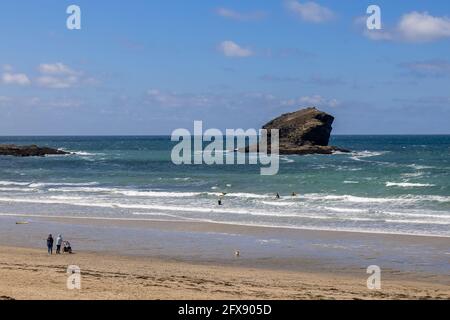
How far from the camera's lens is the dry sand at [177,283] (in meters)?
15.9

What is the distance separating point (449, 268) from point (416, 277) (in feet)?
7.08

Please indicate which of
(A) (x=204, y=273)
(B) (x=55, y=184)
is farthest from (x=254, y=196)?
(A) (x=204, y=273)

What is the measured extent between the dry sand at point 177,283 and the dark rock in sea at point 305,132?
84177 millimetres

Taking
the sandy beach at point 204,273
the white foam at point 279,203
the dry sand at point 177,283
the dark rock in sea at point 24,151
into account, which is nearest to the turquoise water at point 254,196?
the white foam at point 279,203

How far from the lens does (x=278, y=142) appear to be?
109312mm

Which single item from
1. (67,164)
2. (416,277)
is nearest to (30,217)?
(416,277)

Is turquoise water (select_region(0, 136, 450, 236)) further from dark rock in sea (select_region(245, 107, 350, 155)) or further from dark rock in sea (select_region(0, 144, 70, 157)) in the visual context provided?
dark rock in sea (select_region(0, 144, 70, 157))

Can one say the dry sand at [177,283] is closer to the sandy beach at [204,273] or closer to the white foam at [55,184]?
the sandy beach at [204,273]

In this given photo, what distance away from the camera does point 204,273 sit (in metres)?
20.1

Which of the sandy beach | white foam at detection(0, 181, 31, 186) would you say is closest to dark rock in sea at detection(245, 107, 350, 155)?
white foam at detection(0, 181, 31, 186)

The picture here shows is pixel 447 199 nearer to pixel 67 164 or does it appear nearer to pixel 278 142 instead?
pixel 67 164

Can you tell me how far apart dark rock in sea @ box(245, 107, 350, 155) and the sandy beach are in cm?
7603

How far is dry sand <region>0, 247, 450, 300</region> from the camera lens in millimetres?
15922
